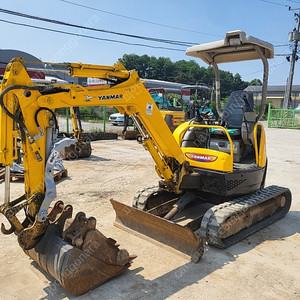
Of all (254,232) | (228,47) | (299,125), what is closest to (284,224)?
(254,232)

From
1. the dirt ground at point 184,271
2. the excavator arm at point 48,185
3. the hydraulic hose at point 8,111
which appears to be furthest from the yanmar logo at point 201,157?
the hydraulic hose at point 8,111

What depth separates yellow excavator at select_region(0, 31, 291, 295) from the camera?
3.27 m

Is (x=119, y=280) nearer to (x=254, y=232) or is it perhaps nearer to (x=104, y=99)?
(x=104, y=99)

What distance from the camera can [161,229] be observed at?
14.8 feet

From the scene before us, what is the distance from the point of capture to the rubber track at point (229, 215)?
4398 mm

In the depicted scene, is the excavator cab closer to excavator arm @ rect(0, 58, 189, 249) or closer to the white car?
excavator arm @ rect(0, 58, 189, 249)

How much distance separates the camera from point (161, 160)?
475cm

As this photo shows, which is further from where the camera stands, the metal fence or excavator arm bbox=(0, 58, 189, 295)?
the metal fence

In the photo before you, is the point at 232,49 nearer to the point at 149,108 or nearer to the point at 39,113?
the point at 149,108

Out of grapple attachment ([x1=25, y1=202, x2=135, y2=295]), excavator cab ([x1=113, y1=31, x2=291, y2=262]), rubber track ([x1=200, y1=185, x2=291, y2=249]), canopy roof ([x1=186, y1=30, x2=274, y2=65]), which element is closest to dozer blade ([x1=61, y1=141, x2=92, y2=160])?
excavator cab ([x1=113, y1=31, x2=291, y2=262])

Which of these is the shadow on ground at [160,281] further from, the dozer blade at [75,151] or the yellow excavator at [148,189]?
the dozer blade at [75,151]

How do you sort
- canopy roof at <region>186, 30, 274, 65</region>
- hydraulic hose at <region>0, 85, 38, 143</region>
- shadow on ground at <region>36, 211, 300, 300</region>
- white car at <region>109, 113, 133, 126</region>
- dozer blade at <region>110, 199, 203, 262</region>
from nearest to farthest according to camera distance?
hydraulic hose at <region>0, 85, 38, 143</region> → shadow on ground at <region>36, 211, 300, 300</region> → dozer blade at <region>110, 199, 203, 262</region> → canopy roof at <region>186, 30, 274, 65</region> → white car at <region>109, 113, 133, 126</region>

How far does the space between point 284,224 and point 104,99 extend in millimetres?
3796

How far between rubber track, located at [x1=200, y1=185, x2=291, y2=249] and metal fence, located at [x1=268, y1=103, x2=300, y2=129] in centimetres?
2354
